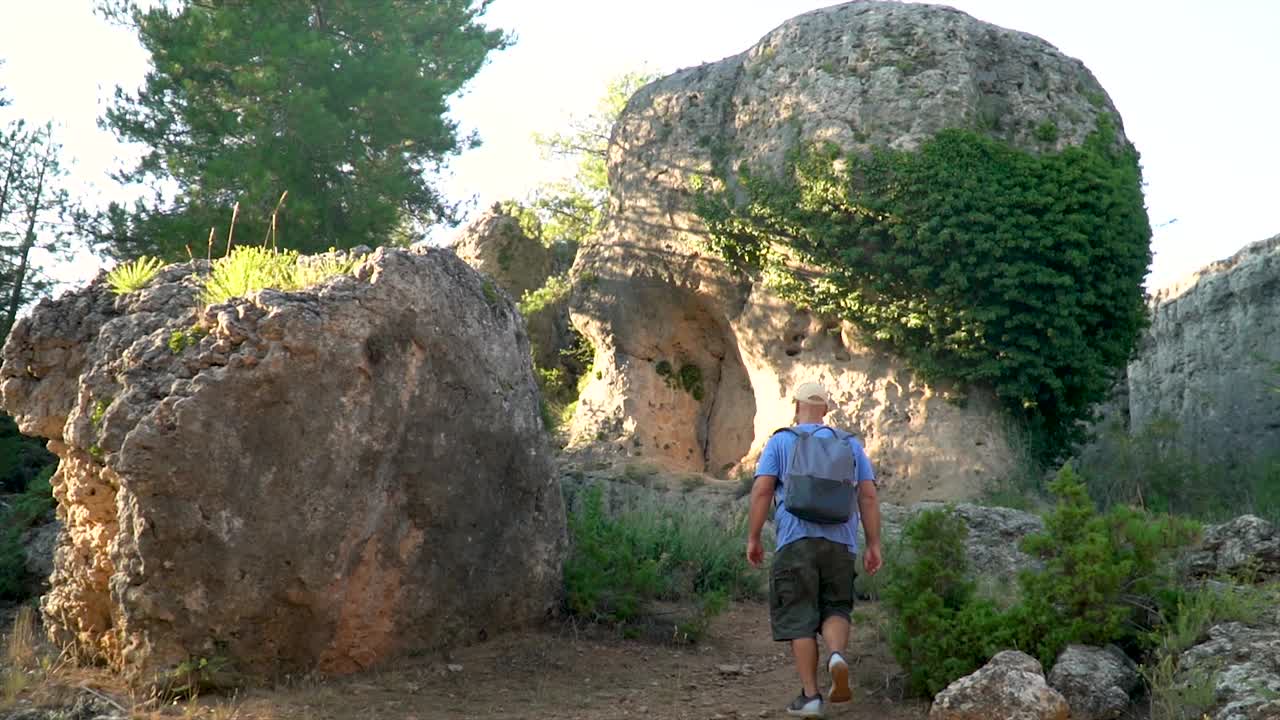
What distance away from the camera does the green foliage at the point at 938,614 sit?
726 cm

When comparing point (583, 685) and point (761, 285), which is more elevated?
point (761, 285)

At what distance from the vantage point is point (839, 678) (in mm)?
6832

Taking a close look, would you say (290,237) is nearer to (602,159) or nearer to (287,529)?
(602,159)

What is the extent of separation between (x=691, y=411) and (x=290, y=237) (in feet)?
21.0

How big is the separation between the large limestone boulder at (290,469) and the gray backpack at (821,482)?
7.22ft

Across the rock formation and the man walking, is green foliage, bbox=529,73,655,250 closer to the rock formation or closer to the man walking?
the rock formation

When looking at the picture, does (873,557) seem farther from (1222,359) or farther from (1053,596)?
(1222,359)

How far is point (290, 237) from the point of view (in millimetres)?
18844

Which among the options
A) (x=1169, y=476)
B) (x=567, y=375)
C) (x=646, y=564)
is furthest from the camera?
(x=567, y=375)

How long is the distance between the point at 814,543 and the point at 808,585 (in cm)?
23

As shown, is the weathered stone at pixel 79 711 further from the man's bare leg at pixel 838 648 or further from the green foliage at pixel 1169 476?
the green foliage at pixel 1169 476

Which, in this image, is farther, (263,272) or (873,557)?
(263,272)

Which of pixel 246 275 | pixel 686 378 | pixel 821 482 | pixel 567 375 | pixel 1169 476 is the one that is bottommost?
pixel 821 482

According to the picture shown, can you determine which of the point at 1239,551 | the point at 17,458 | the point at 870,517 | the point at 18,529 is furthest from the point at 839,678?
the point at 17,458
